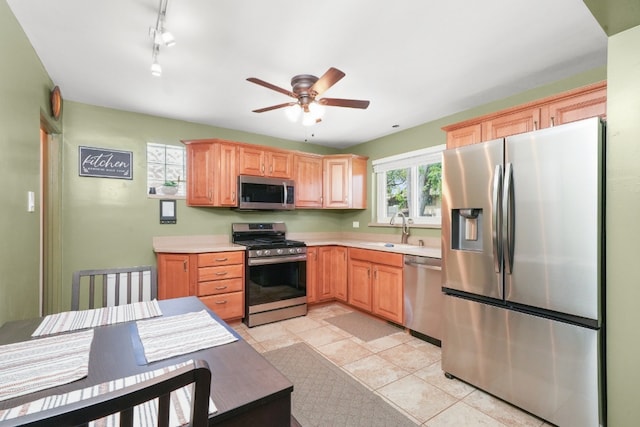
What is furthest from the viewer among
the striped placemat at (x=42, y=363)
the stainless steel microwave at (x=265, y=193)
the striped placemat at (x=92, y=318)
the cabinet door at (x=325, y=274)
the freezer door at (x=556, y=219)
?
the cabinet door at (x=325, y=274)

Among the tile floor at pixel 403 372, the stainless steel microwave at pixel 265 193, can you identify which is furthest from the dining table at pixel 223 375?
the stainless steel microwave at pixel 265 193

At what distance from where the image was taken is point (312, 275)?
403 centimetres

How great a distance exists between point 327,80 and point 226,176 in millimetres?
2067

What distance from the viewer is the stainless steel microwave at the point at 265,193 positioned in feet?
12.4

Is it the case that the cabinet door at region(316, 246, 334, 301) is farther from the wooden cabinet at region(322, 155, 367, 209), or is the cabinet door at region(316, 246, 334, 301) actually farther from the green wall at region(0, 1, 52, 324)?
the green wall at region(0, 1, 52, 324)

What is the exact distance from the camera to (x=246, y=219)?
4207 millimetres

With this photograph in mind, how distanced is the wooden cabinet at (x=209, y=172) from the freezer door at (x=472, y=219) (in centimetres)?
253

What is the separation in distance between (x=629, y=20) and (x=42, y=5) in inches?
121

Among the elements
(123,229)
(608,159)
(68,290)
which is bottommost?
(68,290)

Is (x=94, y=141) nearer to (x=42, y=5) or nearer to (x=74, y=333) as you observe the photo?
(x=42, y=5)

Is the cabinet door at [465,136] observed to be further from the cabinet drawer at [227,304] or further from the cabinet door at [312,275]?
the cabinet drawer at [227,304]

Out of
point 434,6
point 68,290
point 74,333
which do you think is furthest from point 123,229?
point 434,6

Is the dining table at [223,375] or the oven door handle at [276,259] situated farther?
the oven door handle at [276,259]

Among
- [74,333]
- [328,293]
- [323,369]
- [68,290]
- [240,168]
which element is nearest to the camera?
[74,333]
